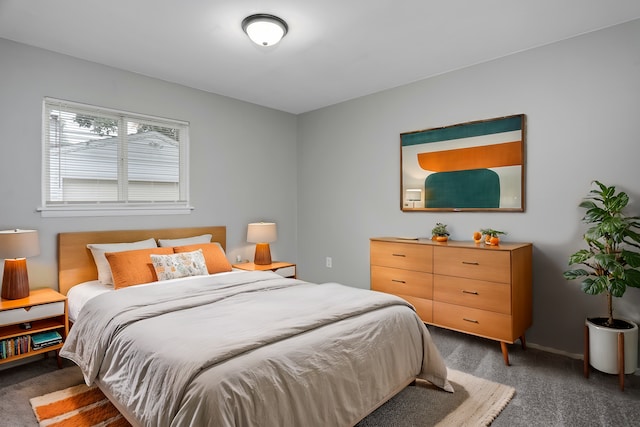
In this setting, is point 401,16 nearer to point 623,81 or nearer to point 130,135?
point 623,81

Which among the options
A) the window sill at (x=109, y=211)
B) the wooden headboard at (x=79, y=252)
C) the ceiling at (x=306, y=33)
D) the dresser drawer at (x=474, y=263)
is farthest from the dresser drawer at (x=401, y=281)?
the wooden headboard at (x=79, y=252)

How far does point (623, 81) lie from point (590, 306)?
68.4 inches

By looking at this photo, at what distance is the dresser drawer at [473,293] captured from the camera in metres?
2.80

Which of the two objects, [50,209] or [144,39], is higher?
[144,39]

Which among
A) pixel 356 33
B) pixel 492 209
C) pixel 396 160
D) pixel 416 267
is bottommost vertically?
pixel 416 267

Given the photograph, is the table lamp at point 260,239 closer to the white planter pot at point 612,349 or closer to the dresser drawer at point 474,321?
the dresser drawer at point 474,321

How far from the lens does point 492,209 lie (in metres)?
3.36

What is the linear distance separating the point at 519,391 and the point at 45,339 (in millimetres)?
3412

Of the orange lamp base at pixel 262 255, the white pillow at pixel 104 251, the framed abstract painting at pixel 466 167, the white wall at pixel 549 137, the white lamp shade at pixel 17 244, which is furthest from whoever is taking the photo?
the orange lamp base at pixel 262 255

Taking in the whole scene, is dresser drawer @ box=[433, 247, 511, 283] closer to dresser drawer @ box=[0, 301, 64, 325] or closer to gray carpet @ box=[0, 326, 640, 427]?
gray carpet @ box=[0, 326, 640, 427]

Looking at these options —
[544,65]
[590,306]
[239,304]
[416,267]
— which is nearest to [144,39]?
[239,304]

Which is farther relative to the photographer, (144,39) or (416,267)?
(416,267)

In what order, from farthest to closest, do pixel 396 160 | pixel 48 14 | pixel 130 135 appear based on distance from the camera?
pixel 396 160
pixel 130 135
pixel 48 14

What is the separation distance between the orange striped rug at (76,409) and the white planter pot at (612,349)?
122 inches
